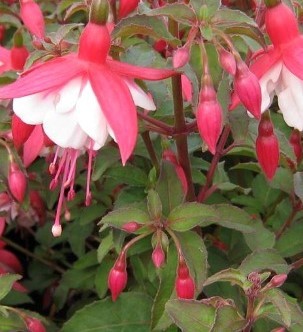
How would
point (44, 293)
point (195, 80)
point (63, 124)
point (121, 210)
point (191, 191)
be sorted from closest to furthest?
point (63, 124) → point (195, 80) → point (121, 210) → point (191, 191) → point (44, 293)

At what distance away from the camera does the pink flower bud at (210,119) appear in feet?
2.75

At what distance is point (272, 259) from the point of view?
1.15 meters

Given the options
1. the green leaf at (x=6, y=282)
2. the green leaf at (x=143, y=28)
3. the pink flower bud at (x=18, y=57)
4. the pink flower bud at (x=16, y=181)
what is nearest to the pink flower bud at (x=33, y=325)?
the green leaf at (x=6, y=282)

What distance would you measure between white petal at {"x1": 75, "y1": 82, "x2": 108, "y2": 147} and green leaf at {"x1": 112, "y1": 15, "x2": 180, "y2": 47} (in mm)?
121

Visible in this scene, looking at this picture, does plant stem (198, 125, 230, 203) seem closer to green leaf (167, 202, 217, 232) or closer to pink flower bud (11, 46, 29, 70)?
green leaf (167, 202, 217, 232)

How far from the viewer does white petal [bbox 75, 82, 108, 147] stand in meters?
0.81

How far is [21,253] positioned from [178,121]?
113 centimetres

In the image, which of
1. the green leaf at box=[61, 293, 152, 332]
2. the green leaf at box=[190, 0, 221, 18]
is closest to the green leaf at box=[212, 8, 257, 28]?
the green leaf at box=[190, 0, 221, 18]

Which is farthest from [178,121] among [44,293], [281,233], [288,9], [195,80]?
[44,293]

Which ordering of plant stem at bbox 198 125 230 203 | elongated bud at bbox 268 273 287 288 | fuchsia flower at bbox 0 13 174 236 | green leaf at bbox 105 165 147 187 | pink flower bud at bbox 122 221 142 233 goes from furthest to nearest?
1. green leaf at bbox 105 165 147 187
2. plant stem at bbox 198 125 230 203
3. pink flower bud at bbox 122 221 142 233
4. elongated bud at bbox 268 273 287 288
5. fuchsia flower at bbox 0 13 174 236

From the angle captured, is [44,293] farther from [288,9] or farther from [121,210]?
[288,9]

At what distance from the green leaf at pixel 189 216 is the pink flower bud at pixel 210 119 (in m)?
0.24

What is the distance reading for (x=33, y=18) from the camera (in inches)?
46.9

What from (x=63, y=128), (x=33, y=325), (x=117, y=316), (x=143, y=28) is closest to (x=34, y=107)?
(x=63, y=128)
